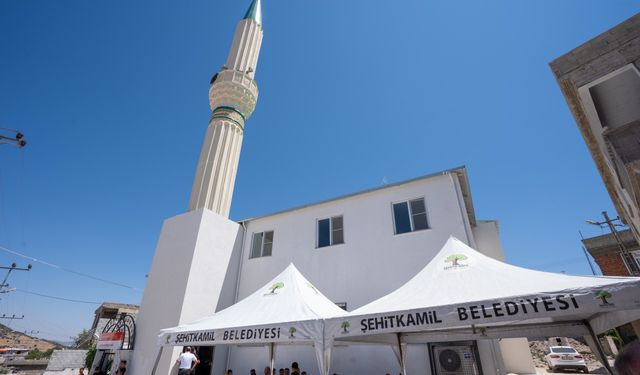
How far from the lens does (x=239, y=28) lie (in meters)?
21.0

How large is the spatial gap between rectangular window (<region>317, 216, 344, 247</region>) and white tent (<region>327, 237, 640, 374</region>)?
5.46m

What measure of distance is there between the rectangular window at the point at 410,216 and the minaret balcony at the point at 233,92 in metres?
11.8

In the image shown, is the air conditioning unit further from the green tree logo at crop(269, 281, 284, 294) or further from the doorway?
the doorway

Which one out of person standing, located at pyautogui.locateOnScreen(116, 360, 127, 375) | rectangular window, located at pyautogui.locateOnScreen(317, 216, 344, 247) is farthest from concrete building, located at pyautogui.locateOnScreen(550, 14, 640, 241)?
person standing, located at pyautogui.locateOnScreen(116, 360, 127, 375)

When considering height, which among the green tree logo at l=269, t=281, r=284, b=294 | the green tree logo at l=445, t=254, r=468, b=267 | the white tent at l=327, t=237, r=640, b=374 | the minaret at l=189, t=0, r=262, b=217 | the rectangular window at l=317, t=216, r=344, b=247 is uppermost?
the minaret at l=189, t=0, r=262, b=217

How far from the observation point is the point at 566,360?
15.7 meters

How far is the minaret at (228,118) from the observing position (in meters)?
15.3

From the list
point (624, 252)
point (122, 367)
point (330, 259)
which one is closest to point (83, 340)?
point (122, 367)

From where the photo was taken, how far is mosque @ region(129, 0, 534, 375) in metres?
9.44

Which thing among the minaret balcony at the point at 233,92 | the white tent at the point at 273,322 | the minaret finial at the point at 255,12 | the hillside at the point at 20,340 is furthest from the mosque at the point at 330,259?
the hillside at the point at 20,340

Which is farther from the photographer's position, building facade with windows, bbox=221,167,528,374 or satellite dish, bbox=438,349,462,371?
building facade with windows, bbox=221,167,528,374

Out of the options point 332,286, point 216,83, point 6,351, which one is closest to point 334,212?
point 332,286

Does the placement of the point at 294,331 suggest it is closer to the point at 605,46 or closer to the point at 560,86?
the point at 560,86

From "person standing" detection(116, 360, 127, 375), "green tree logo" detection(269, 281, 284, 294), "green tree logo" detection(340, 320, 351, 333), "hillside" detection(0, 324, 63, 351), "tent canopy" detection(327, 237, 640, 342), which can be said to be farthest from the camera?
"hillside" detection(0, 324, 63, 351)
